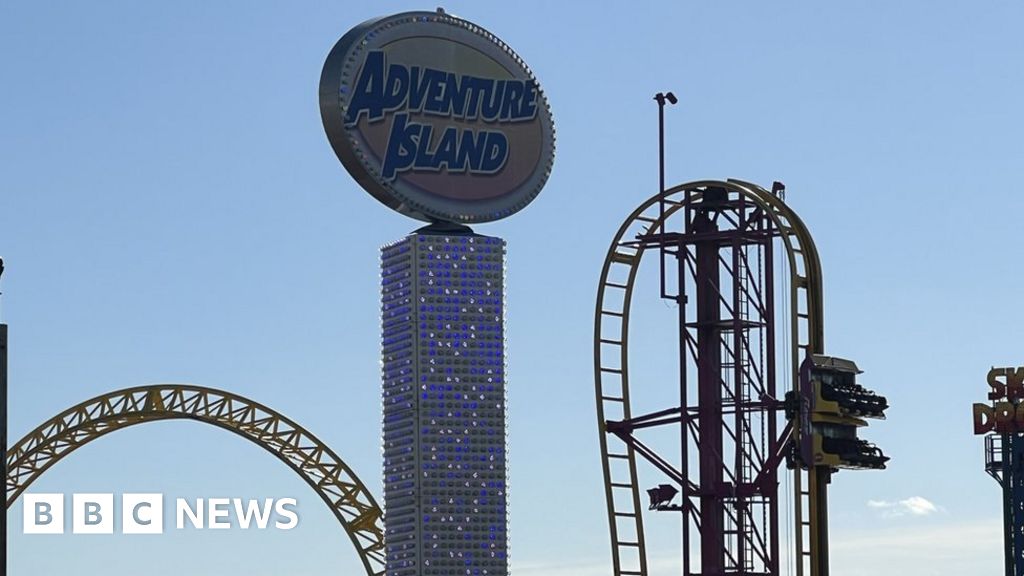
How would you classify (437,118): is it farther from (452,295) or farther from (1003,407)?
(1003,407)

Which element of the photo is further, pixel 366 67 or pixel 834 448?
pixel 366 67

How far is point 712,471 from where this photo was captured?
93125mm

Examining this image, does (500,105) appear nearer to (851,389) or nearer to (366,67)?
(366,67)

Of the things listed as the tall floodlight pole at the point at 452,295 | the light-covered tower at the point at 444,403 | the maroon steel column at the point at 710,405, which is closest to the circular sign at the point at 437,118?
the tall floodlight pole at the point at 452,295

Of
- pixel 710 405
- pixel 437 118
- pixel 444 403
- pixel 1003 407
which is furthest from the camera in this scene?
pixel 1003 407

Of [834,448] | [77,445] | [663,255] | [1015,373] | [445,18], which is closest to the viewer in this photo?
[834,448]

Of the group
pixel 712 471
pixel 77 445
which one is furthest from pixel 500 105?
pixel 77 445

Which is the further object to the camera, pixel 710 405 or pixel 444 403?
pixel 444 403

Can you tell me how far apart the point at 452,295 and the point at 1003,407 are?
43.3m

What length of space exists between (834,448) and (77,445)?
5135cm

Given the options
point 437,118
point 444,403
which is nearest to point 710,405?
point 444,403

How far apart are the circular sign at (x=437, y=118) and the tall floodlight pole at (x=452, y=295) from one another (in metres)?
0.07

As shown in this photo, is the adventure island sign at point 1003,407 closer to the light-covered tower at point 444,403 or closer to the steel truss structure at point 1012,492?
the steel truss structure at point 1012,492

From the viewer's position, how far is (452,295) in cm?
10394
